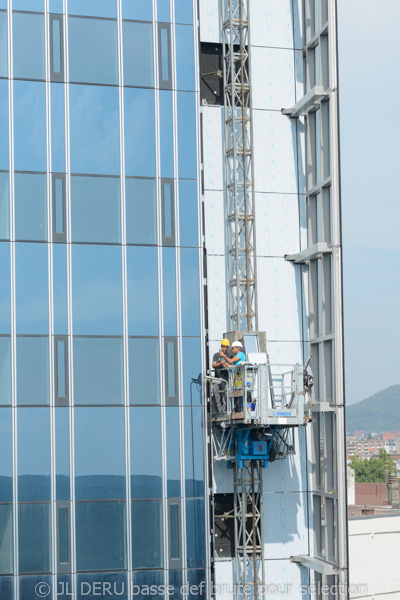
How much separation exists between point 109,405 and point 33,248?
18.9ft

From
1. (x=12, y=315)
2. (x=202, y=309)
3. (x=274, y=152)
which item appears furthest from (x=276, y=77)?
(x=12, y=315)

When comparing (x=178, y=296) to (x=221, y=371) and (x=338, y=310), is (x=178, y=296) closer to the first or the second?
(x=221, y=371)

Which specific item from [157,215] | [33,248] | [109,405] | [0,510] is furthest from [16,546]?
[157,215]

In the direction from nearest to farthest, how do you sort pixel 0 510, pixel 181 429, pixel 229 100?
pixel 0 510 < pixel 181 429 < pixel 229 100

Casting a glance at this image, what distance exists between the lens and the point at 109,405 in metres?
29.5

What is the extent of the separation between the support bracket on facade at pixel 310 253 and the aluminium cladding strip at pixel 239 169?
1727 millimetres

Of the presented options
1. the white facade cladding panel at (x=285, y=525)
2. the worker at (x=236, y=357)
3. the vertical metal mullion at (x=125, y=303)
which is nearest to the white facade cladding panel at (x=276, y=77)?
the vertical metal mullion at (x=125, y=303)

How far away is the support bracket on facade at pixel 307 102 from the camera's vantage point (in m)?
31.1

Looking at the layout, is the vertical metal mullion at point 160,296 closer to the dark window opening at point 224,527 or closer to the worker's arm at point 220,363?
the worker's arm at point 220,363

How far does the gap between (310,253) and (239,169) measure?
3.99m

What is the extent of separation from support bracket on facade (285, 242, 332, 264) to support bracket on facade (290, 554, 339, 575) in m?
10.5

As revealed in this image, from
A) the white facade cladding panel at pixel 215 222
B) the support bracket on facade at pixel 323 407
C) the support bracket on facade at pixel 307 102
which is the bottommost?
the support bracket on facade at pixel 323 407

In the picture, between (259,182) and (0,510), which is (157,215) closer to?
(259,182)

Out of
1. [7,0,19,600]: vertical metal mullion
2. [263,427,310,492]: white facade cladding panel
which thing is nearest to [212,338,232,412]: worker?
[263,427,310,492]: white facade cladding panel
